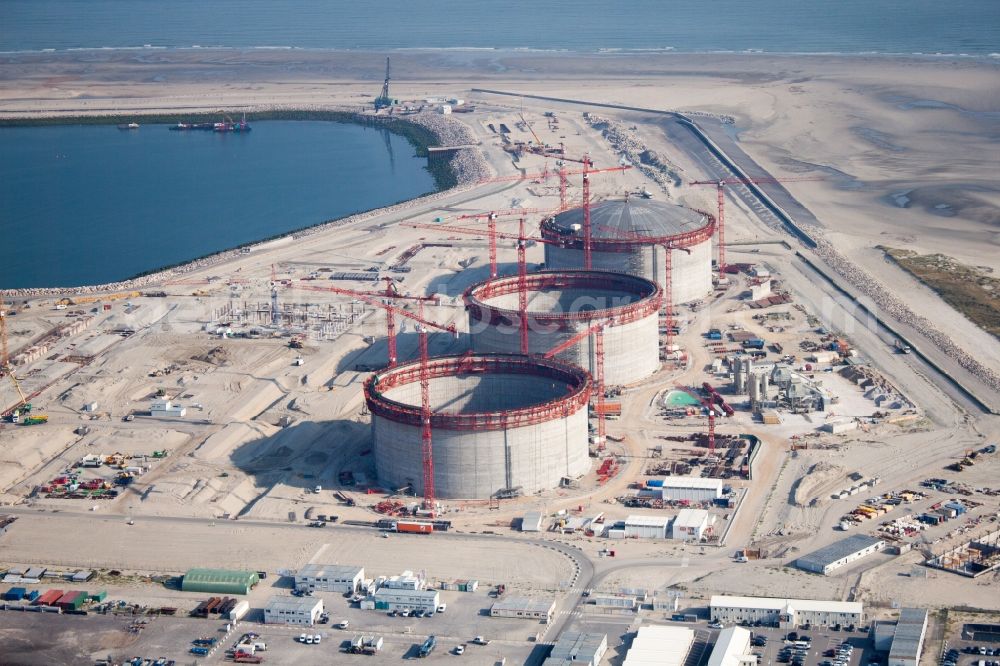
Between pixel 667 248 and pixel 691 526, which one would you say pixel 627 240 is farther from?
pixel 691 526

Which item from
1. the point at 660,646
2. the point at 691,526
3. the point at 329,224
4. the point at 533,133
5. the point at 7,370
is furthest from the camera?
the point at 533,133

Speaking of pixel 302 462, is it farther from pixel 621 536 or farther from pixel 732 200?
Answer: pixel 732 200

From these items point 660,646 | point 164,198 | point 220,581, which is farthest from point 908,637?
point 164,198

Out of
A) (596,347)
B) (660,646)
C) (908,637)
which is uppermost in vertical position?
(596,347)

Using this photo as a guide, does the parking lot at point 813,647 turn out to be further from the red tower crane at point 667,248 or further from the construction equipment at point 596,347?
the red tower crane at point 667,248

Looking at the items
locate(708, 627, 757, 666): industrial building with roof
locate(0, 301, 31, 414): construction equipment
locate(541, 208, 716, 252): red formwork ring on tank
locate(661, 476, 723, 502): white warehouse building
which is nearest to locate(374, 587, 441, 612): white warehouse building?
locate(708, 627, 757, 666): industrial building with roof

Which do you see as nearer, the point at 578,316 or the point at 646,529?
the point at 646,529

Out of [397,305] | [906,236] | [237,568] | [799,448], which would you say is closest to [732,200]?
[906,236]
